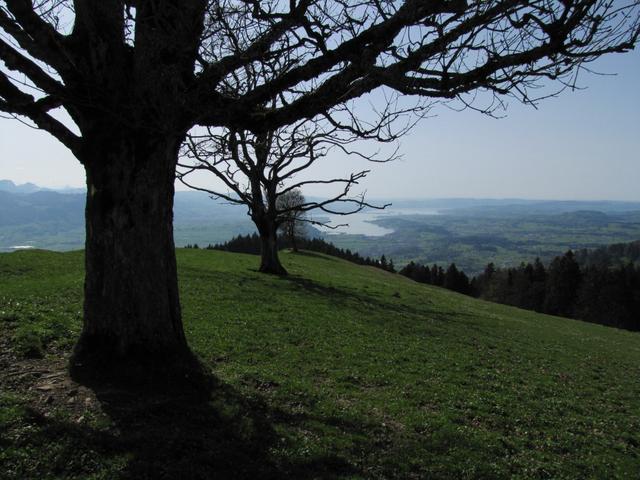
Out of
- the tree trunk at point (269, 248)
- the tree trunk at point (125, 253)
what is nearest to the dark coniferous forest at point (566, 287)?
the tree trunk at point (269, 248)

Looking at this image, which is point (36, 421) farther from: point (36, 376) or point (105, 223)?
point (105, 223)

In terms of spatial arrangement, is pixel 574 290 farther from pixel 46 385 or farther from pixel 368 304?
pixel 46 385

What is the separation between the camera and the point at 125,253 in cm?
833

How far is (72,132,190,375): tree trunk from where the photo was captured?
8289 mm

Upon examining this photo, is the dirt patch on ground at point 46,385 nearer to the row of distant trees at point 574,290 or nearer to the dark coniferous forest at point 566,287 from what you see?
the dark coniferous forest at point 566,287

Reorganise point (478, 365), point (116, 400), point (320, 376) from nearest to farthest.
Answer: point (116, 400) < point (320, 376) < point (478, 365)

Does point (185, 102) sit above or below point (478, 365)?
above

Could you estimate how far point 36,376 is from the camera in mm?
8297

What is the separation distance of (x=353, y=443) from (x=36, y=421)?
4994 millimetres

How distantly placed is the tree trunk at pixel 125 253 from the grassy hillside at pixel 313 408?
0.98 m

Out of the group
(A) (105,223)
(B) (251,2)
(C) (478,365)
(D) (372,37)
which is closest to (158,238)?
(A) (105,223)

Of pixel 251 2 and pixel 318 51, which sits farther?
pixel 318 51

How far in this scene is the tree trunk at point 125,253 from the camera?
8.29m

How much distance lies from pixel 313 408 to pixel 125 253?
485 centimetres
